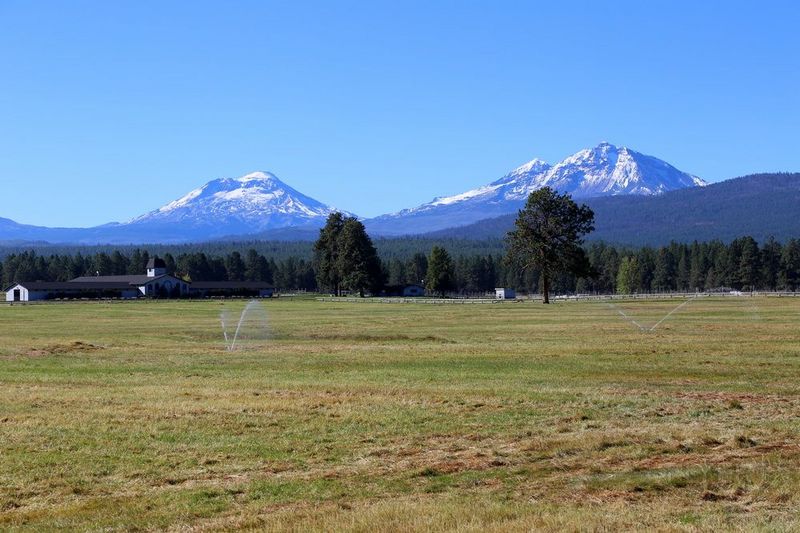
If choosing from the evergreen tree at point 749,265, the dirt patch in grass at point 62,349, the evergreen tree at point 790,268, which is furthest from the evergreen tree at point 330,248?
the dirt patch in grass at point 62,349

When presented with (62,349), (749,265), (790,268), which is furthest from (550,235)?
(790,268)

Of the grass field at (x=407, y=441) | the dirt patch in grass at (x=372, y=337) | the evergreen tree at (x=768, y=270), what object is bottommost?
the grass field at (x=407, y=441)

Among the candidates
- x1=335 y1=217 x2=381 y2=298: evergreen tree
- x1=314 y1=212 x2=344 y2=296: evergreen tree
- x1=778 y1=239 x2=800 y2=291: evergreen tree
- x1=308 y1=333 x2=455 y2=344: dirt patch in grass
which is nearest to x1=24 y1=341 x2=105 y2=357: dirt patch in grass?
x1=308 y1=333 x2=455 y2=344: dirt patch in grass

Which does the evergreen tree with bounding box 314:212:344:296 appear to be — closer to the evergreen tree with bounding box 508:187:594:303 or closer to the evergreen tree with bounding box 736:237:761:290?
the evergreen tree with bounding box 508:187:594:303

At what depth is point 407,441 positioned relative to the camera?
20.4 metres

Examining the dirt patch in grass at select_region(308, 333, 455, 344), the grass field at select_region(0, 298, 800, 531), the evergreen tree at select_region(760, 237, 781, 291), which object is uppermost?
the evergreen tree at select_region(760, 237, 781, 291)

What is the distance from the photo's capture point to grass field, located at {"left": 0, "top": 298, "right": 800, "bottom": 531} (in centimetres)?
1407

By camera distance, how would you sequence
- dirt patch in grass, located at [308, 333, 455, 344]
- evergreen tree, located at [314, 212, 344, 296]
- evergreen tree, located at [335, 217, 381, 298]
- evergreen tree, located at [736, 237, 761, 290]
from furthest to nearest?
evergreen tree, located at [736, 237, 761, 290]
evergreen tree, located at [314, 212, 344, 296]
evergreen tree, located at [335, 217, 381, 298]
dirt patch in grass, located at [308, 333, 455, 344]

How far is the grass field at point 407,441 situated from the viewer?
14.1m

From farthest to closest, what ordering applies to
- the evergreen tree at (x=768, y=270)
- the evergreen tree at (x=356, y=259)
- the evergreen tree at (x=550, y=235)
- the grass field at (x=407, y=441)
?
1. the evergreen tree at (x=768, y=270)
2. the evergreen tree at (x=356, y=259)
3. the evergreen tree at (x=550, y=235)
4. the grass field at (x=407, y=441)

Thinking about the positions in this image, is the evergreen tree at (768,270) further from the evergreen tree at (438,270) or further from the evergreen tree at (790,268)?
the evergreen tree at (438,270)

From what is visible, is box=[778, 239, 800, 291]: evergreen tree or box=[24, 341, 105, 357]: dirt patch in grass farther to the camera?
box=[778, 239, 800, 291]: evergreen tree

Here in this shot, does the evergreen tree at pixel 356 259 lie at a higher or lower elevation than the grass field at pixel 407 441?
higher

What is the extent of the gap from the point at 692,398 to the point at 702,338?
2561 cm
